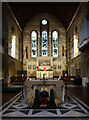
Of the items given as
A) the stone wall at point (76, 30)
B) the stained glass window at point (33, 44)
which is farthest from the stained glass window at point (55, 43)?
the stone wall at point (76, 30)

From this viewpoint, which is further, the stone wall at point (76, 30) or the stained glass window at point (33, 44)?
the stained glass window at point (33, 44)

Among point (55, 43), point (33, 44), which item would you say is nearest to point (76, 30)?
point (55, 43)

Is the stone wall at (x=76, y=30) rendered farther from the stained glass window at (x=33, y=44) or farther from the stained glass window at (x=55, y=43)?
the stained glass window at (x=33, y=44)

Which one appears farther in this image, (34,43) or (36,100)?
(34,43)

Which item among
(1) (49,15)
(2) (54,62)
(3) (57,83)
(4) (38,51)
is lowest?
(3) (57,83)

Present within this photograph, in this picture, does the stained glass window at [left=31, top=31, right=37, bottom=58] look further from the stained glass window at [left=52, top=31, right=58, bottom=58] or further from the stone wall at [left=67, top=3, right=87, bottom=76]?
the stone wall at [left=67, top=3, right=87, bottom=76]

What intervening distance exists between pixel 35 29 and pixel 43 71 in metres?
8.55

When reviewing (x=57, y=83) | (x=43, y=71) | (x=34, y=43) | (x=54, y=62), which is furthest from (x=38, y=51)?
(x=57, y=83)

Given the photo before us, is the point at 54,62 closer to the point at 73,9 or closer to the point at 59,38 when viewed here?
the point at 59,38

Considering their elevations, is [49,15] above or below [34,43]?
above

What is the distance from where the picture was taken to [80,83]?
15.9m

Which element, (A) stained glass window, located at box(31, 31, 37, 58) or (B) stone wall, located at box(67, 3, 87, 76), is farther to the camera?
(A) stained glass window, located at box(31, 31, 37, 58)

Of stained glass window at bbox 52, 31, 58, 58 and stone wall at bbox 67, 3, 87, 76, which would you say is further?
stained glass window at bbox 52, 31, 58, 58

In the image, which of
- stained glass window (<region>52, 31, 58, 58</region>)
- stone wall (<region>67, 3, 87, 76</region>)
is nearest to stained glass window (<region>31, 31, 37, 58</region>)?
stained glass window (<region>52, 31, 58, 58</region>)
